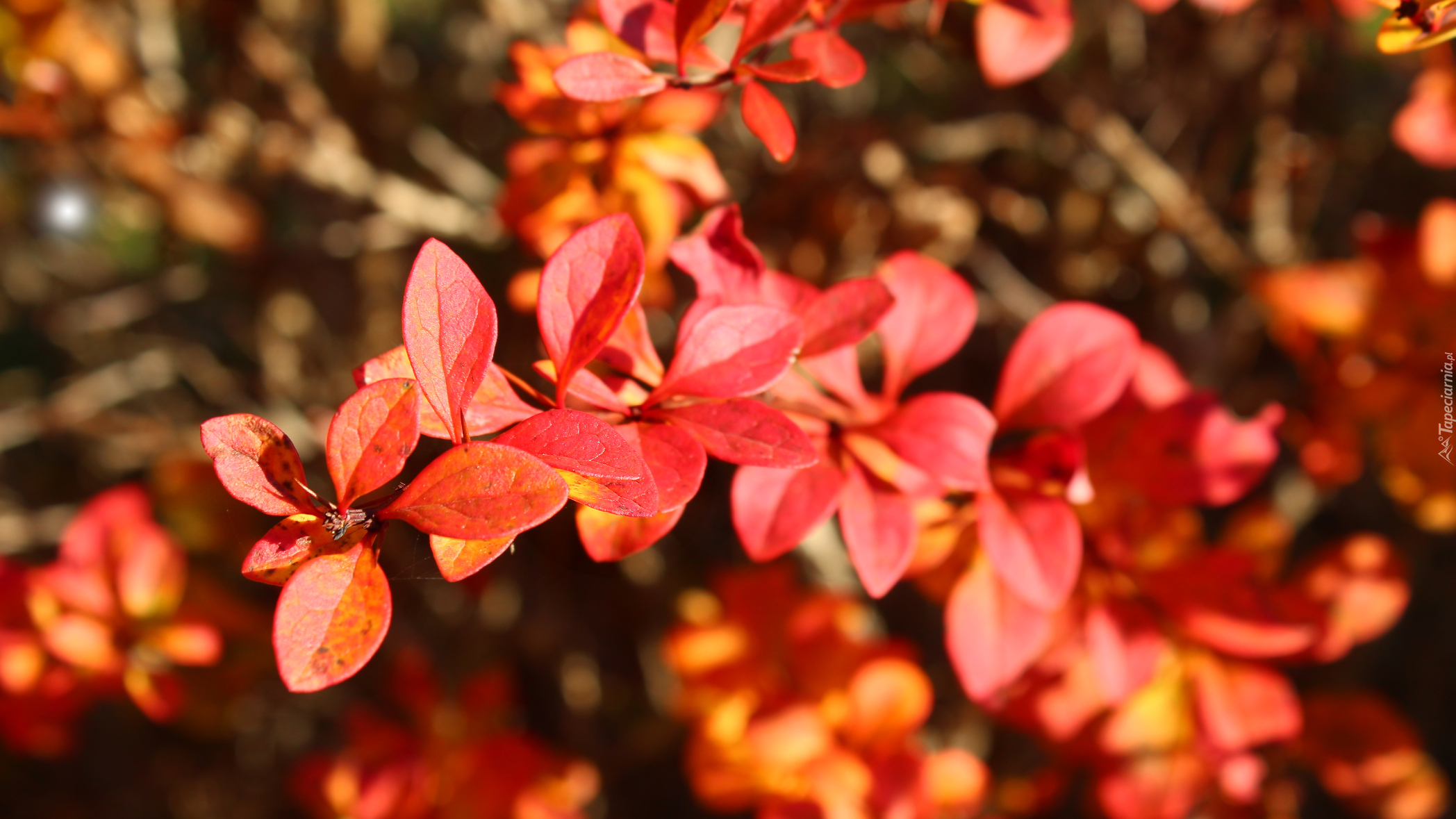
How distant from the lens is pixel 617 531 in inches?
17.1

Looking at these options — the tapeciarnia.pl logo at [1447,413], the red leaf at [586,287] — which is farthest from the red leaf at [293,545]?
the tapeciarnia.pl logo at [1447,413]

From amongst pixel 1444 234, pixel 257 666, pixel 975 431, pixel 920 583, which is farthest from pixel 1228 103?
pixel 257 666

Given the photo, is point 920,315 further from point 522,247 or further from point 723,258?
point 522,247

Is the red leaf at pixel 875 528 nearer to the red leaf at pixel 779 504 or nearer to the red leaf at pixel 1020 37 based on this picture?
the red leaf at pixel 779 504

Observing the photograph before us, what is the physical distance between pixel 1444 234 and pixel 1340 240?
25.9 inches

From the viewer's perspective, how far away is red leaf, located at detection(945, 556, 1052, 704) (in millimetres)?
630

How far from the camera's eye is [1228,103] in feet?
4.40

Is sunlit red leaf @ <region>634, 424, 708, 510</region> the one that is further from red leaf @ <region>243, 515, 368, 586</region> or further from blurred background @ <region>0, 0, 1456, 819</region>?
blurred background @ <region>0, 0, 1456, 819</region>

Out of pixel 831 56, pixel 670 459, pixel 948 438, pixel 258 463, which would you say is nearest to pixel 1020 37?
pixel 831 56

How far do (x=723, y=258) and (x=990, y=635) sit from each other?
32cm

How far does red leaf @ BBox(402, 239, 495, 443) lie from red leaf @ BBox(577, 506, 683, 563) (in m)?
0.08

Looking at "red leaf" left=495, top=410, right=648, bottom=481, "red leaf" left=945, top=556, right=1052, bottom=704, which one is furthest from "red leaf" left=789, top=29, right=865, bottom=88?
"red leaf" left=945, top=556, right=1052, bottom=704

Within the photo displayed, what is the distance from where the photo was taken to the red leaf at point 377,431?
0.36m

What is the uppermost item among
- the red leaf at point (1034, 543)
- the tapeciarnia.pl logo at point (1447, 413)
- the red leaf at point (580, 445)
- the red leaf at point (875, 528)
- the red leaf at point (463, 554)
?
the red leaf at point (580, 445)
